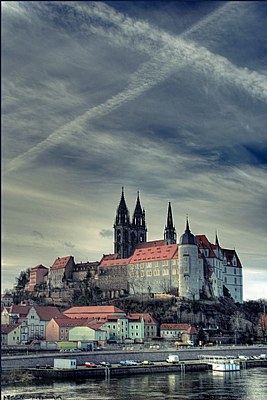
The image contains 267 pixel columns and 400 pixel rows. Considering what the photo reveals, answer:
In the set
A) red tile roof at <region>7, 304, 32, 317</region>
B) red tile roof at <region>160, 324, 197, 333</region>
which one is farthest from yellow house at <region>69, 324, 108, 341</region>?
red tile roof at <region>160, 324, 197, 333</region>

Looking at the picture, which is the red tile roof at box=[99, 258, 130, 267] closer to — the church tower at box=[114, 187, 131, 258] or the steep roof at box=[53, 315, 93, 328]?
the church tower at box=[114, 187, 131, 258]

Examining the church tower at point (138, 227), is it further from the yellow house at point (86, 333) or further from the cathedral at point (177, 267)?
the yellow house at point (86, 333)

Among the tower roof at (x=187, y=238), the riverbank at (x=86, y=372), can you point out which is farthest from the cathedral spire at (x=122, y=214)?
the riverbank at (x=86, y=372)

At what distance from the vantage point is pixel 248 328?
10962 centimetres

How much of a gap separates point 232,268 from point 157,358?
6030cm

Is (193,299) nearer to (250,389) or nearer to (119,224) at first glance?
(119,224)

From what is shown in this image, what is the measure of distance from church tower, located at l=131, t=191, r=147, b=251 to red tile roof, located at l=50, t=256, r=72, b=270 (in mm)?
16024

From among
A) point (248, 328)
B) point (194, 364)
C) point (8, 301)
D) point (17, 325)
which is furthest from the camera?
point (8, 301)

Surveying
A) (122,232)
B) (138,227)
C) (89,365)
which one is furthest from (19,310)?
(138,227)

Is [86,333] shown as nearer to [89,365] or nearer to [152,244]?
[89,365]

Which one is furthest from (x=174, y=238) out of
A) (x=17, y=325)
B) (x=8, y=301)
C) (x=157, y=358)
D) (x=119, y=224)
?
A: (x=157, y=358)

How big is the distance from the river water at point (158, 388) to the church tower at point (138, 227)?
83486mm

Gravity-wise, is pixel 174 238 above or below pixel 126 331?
above

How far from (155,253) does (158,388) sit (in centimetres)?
7417
